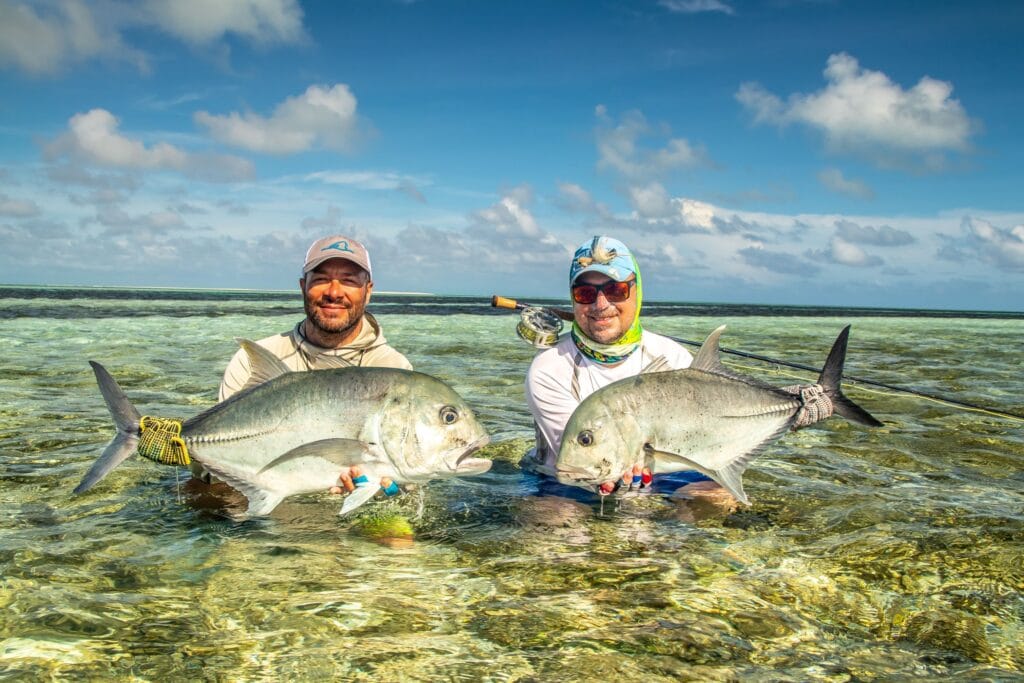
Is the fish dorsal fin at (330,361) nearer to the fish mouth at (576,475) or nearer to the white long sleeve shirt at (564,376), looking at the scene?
the white long sleeve shirt at (564,376)

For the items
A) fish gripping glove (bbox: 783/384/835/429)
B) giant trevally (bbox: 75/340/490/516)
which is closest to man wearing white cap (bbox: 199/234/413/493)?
giant trevally (bbox: 75/340/490/516)

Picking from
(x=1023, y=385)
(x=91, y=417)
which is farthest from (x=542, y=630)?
(x=1023, y=385)

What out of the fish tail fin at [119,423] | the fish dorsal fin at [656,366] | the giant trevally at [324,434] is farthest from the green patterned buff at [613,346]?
the fish tail fin at [119,423]

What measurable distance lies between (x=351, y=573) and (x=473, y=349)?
48.7ft

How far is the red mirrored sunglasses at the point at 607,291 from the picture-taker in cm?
512

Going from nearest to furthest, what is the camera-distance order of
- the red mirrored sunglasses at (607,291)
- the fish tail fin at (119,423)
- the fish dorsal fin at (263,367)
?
the fish tail fin at (119,423) < the fish dorsal fin at (263,367) < the red mirrored sunglasses at (607,291)

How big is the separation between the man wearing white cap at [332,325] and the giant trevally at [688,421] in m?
1.36

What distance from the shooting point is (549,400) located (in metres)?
5.20

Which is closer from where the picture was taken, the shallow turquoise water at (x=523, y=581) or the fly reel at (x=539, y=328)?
the shallow turquoise water at (x=523, y=581)

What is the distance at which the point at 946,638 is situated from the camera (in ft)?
11.1

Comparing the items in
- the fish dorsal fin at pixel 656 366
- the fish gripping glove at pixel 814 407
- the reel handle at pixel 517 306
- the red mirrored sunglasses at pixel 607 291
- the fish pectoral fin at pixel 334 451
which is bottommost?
the fish pectoral fin at pixel 334 451

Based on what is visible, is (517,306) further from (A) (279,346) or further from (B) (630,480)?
(B) (630,480)

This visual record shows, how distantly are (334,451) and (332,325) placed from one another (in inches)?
58.1

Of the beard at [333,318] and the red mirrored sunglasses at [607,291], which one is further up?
the red mirrored sunglasses at [607,291]
